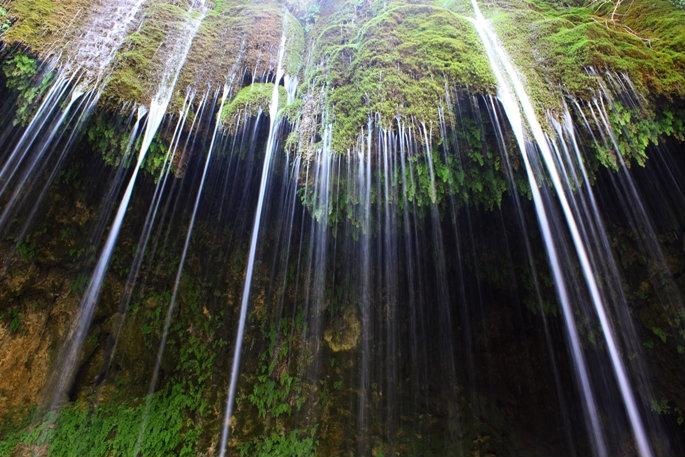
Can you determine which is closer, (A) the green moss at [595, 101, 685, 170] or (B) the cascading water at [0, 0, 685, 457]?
(A) the green moss at [595, 101, 685, 170]

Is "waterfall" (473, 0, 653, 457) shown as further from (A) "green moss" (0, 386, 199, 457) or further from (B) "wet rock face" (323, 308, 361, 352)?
(A) "green moss" (0, 386, 199, 457)

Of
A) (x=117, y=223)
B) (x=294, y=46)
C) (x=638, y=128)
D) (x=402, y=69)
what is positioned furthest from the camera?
(x=117, y=223)

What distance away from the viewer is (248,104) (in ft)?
16.1

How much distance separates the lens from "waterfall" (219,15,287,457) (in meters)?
4.89

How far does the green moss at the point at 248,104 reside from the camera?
16.1 feet

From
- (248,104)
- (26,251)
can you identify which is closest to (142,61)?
(248,104)

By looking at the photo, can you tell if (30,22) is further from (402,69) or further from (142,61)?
(402,69)

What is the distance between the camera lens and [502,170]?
3.82 metres

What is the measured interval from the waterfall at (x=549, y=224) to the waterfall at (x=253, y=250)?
115 inches

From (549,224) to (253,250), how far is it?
5.14m

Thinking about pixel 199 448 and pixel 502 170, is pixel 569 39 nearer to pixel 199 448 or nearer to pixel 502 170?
pixel 502 170

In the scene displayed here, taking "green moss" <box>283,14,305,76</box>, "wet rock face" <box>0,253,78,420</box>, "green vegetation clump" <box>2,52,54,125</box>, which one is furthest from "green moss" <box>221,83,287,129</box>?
"wet rock face" <box>0,253,78,420</box>

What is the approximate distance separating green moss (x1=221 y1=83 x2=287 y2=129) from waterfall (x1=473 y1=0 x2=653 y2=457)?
2946 mm

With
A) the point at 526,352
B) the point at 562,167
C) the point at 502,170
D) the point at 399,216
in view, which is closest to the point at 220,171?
the point at 399,216
